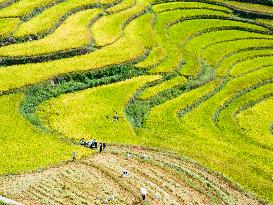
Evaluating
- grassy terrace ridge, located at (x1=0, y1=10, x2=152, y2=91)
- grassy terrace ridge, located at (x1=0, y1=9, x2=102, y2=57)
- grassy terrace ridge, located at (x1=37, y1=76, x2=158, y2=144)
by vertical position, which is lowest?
grassy terrace ridge, located at (x1=37, y1=76, x2=158, y2=144)

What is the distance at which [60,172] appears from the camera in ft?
112

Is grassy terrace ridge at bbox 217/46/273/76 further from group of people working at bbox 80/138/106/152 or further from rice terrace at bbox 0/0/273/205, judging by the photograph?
group of people working at bbox 80/138/106/152

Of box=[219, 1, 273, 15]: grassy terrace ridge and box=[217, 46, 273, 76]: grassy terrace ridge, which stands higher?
box=[219, 1, 273, 15]: grassy terrace ridge

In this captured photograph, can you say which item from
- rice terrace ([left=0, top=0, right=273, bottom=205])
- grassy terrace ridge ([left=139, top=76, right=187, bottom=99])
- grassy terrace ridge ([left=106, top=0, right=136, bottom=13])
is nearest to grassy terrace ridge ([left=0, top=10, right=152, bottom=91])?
rice terrace ([left=0, top=0, right=273, bottom=205])

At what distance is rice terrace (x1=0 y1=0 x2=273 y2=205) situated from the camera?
34416 millimetres

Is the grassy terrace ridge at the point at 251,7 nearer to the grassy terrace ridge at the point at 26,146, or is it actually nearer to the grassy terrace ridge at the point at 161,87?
the grassy terrace ridge at the point at 161,87

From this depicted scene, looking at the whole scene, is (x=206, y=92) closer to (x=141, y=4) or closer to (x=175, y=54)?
(x=175, y=54)

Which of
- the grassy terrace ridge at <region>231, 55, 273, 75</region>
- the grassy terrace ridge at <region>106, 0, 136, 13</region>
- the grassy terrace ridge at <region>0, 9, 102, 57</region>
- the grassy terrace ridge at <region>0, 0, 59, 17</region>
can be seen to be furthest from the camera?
the grassy terrace ridge at <region>106, 0, 136, 13</region>

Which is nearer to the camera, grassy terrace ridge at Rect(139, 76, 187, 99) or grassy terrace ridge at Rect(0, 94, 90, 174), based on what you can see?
grassy terrace ridge at Rect(0, 94, 90, 174)

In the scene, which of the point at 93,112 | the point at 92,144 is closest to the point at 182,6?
the point at 93,112

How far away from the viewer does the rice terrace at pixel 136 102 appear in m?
34.4

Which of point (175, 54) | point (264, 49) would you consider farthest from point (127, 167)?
point (264, 49)

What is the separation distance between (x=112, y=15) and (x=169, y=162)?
32950 mm

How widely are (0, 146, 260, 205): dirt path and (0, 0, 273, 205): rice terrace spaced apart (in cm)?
11
